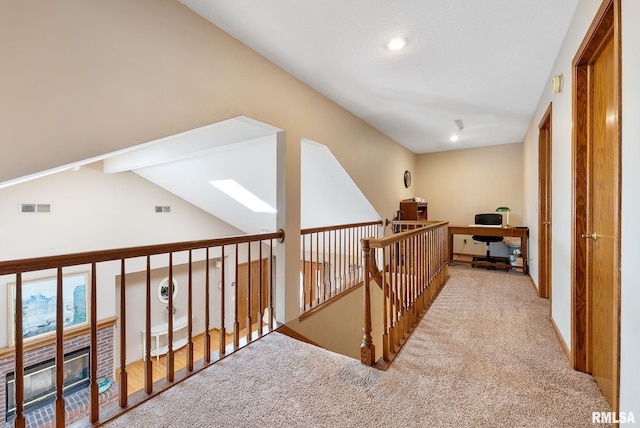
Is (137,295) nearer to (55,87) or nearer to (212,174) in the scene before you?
(212,174)

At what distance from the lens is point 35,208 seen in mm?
4449

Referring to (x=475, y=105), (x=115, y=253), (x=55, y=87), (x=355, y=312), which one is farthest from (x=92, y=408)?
(x=475, y=105)

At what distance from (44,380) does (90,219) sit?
112 inches

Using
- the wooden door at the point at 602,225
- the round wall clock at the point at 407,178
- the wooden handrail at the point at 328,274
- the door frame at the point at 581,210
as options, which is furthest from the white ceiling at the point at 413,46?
the round wall clock at the point at 407,178

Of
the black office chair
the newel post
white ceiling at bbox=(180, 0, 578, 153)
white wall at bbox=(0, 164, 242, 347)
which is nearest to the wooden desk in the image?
the black office chair

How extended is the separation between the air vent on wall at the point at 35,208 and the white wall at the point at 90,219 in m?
0.05

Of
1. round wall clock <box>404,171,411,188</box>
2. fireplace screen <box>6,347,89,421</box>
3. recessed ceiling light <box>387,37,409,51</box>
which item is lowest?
fireplace screen <box>6,347,89,421</box>

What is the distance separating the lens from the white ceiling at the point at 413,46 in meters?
1.89

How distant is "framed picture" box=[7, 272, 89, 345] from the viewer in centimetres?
440

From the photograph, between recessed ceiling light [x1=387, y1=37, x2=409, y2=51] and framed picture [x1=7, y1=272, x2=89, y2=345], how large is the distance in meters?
5.21

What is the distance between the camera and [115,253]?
1543 mm

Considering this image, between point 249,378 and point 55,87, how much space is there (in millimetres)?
1932

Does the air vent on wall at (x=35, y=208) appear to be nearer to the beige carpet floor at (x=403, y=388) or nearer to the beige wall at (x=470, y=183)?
the beige carpet floor at (x=403, y=388)

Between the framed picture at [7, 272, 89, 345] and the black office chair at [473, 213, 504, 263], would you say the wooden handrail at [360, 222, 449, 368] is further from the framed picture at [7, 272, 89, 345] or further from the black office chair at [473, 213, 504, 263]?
the framed picture at [7, 272, 89, 345]
